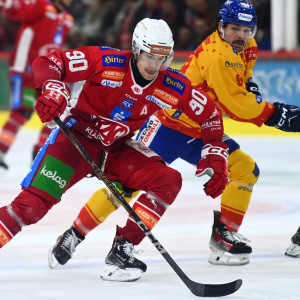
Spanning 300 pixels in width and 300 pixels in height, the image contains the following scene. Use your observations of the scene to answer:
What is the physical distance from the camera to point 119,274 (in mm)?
3639

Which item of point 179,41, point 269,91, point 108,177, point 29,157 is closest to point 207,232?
point 108,177

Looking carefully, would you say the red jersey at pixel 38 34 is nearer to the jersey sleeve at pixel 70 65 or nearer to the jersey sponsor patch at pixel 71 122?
the jersey sponsor patch at pixel 71 122

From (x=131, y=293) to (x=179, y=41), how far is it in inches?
315

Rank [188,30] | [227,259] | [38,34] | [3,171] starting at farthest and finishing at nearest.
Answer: [188,30] → [38,34] → [3,171] → [227,259]

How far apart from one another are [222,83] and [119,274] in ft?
3.54

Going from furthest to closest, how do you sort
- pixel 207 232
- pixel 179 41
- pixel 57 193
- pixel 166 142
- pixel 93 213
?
pixel 179 41 → pixel 207 232 → pixel 166 142 → pixel 93 213 → pixel 57 193

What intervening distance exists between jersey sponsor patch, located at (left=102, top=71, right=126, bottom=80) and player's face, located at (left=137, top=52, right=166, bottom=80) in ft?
0.28

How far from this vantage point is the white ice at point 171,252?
11.3ft

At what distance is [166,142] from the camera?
4.40 metres

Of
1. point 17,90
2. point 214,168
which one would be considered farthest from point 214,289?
point 17,90

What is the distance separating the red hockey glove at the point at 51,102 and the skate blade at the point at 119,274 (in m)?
0.69

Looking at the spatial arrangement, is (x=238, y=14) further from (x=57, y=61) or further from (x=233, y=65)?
(x=57, y=61)

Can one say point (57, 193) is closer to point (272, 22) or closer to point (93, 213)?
point (93, 213)

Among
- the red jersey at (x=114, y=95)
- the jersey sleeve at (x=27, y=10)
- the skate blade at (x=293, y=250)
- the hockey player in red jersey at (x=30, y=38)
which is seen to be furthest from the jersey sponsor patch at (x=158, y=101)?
the jersey sleeve at (x=27, y=10)
